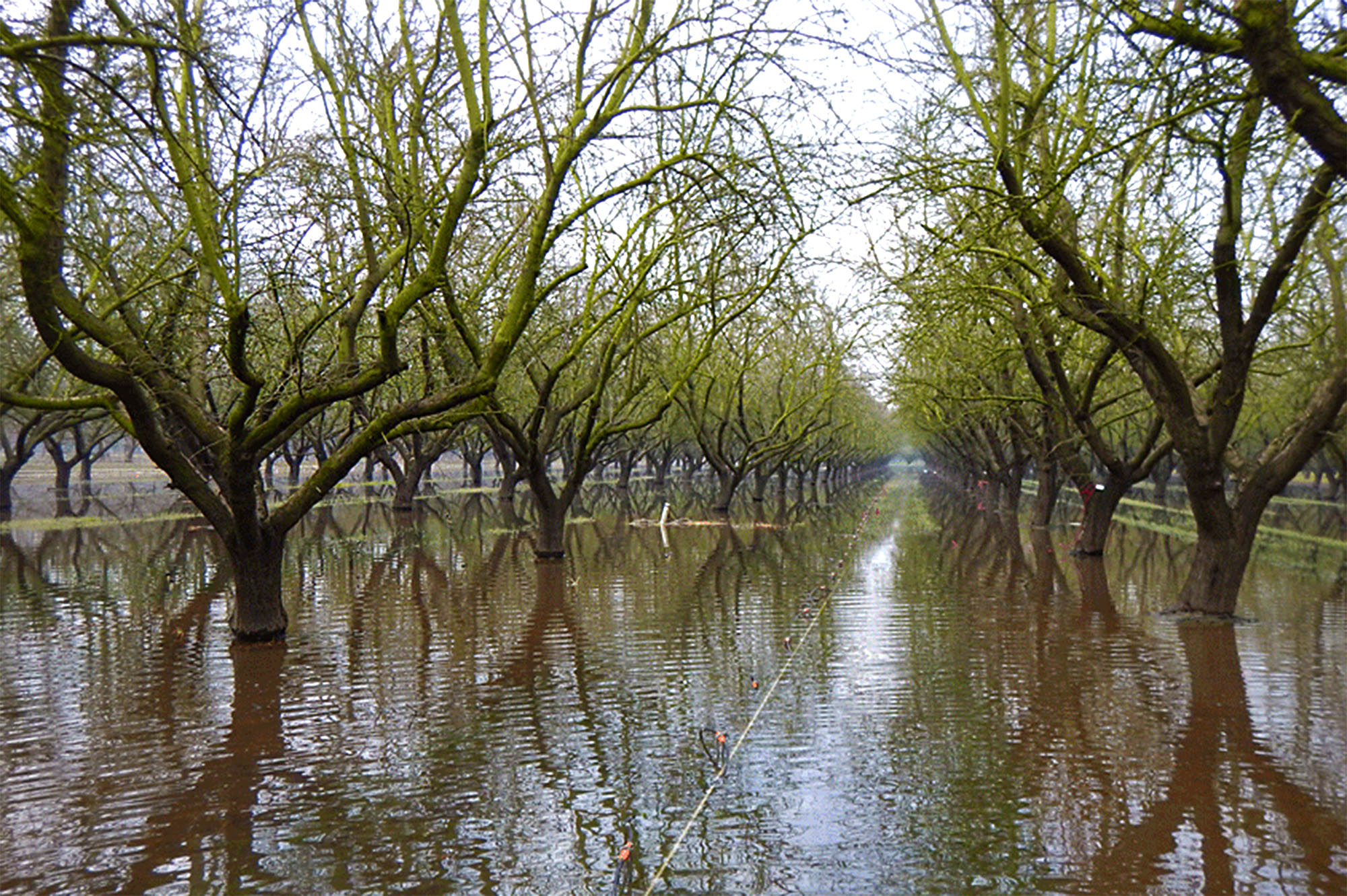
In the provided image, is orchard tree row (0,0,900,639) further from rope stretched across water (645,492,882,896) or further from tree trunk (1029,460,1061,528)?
tree trunk (1029,460,1061,528)

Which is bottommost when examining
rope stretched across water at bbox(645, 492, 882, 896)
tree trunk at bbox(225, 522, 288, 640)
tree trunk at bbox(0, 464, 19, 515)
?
rope stretched across water at bbox(645, 492, 882, 896)

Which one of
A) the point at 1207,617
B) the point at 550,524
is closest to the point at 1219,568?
the point at 1207,617

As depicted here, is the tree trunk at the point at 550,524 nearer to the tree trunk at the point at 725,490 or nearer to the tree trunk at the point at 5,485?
the tree trunk at the point at 725,490

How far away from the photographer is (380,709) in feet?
28.3

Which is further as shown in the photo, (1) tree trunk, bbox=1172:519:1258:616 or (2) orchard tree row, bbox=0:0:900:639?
(1) tree trunk, bbox=1172:519:1258:616

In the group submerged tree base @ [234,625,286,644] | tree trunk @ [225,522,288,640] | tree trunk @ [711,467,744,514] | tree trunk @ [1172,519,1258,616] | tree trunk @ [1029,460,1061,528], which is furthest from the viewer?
tree trunk @ [711,467,744,514]

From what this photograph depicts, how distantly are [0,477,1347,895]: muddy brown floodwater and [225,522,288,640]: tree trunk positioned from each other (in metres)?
0.38

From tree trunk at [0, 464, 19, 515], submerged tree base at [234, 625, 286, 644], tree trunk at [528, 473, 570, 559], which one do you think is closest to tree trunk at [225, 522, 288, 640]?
submerged tree base at [234, 625, 286, 644]

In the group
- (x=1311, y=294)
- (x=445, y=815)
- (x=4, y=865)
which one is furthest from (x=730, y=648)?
(x=1311, y=294)

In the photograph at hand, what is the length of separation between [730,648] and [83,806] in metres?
6.59

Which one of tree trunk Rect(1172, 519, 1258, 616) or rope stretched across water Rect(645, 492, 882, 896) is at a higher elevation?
tree trunk Rect(1172, 519, 1258, 616)

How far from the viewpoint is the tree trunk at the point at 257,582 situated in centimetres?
1108

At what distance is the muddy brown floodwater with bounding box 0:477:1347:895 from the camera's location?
537 cm

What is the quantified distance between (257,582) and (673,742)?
19.5ft
